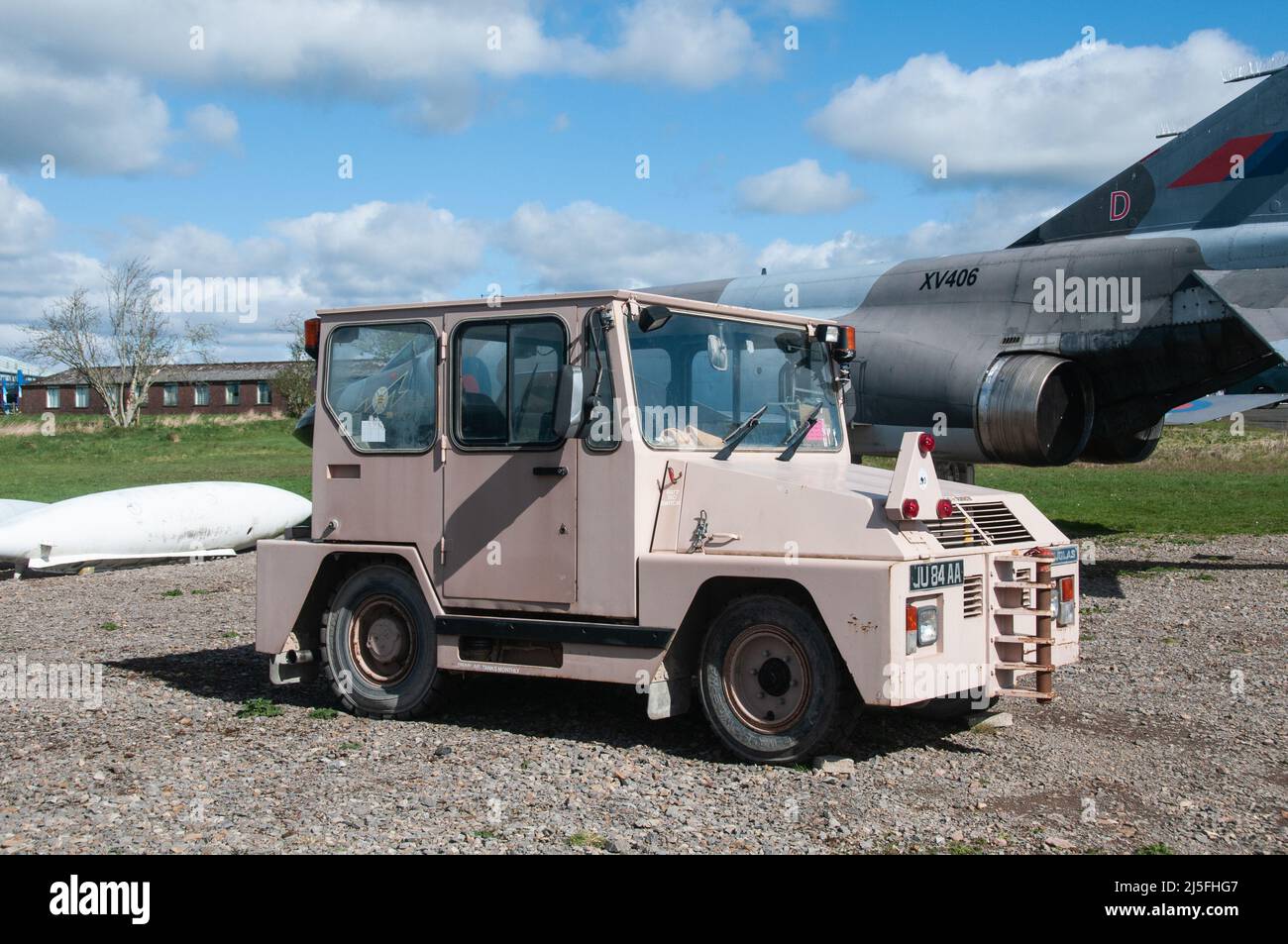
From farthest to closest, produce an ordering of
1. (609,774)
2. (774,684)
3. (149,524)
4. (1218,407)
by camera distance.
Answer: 1. (1218,407)
2. (149,524)
3. (774,684)
4. (609,774)

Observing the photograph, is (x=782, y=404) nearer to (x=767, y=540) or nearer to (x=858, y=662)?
(x=767, y=540)

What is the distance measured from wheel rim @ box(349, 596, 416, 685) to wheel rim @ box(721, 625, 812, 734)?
7.13 ft

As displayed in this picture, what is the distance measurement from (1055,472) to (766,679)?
30.7 m

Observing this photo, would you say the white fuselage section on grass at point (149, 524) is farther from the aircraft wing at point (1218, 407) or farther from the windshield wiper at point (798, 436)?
the aircraft wing at point (1218, 407)

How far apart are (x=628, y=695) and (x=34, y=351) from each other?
67280mm

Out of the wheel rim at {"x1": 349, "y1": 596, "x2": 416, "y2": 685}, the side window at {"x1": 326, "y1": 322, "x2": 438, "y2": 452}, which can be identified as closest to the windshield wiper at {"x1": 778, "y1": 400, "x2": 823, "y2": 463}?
the side window at {"x1": 326, "y1": 322, "x2": 438, "y2": 452}

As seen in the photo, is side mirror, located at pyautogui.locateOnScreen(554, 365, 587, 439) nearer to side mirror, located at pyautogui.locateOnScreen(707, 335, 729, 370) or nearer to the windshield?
the windshield

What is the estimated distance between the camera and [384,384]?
25.5ft

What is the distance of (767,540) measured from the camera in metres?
6.56

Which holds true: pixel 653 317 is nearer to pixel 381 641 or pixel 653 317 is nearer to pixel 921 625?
pixel 921 625

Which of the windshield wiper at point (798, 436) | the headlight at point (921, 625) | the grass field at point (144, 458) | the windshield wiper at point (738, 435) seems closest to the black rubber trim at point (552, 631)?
the windshield wiper at point (738, 435)

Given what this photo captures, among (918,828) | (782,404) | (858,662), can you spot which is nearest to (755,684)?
(858,662)

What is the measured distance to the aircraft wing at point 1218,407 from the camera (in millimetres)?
18938

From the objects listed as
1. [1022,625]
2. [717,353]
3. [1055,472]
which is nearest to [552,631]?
[717,353]
